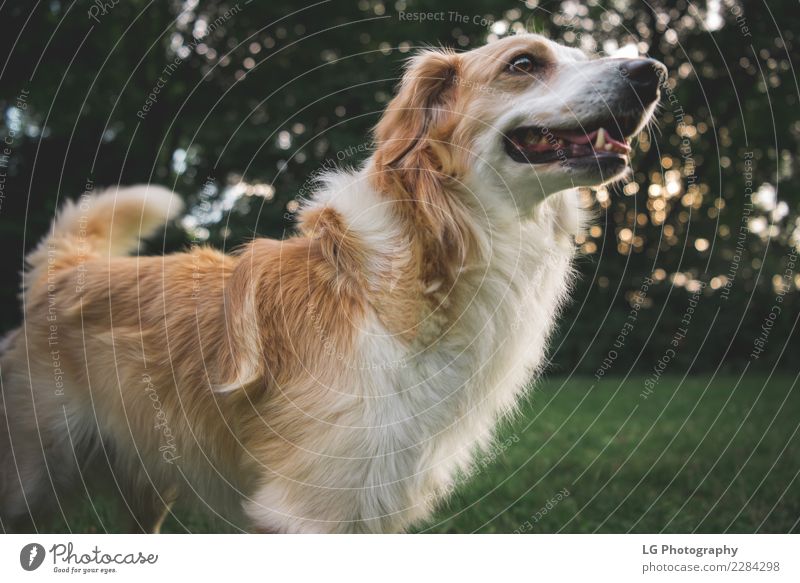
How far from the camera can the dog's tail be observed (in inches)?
161

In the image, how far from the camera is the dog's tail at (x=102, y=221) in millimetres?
4094

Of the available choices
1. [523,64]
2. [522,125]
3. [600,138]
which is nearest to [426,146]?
[522,125]

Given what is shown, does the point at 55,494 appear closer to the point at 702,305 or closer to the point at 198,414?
the point at 198,414

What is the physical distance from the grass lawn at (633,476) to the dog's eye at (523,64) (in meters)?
2.08

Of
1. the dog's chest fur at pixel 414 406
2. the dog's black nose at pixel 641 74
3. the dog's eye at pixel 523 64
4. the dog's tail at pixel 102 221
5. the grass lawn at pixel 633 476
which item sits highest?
the dog's eye at pixel 523 64

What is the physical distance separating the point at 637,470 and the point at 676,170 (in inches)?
337

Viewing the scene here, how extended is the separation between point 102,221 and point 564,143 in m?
2.87

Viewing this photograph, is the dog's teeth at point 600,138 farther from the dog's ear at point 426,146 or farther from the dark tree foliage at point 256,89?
the dark tree foliage at point 256,89

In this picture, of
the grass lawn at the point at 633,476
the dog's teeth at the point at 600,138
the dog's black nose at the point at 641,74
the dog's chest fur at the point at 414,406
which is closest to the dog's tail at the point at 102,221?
the grass lawn at the point at 633,476

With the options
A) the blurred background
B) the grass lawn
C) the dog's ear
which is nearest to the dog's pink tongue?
the dog's ear

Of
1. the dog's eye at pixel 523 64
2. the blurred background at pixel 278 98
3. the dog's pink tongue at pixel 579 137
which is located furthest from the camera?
the blurred background at pixel 278 98

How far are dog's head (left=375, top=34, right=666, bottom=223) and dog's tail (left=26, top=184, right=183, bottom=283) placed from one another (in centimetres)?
173
